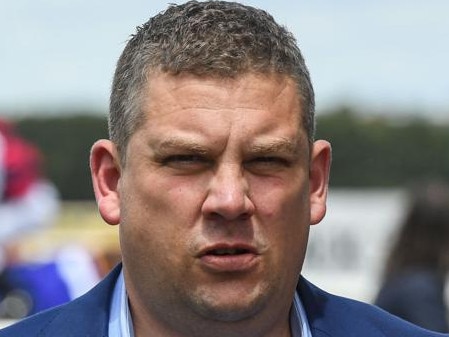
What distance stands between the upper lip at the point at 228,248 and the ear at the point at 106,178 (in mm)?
261

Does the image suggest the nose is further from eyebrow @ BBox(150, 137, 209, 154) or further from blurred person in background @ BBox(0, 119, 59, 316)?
blurred person in background @ BBox(0, 119, 59, 316)

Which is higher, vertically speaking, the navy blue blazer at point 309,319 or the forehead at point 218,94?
the forehead at point 218,94

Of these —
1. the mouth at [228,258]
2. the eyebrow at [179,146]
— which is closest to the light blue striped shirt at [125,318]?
the mouth at [228,258]

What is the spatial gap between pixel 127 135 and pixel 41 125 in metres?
29.3

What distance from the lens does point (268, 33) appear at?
2844 mm

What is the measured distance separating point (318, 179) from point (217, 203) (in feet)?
1.09

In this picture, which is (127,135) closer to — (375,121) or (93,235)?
(93,235)

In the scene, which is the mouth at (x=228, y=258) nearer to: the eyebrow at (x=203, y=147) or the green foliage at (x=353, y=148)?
the eyebrow at (x=203, y=147)

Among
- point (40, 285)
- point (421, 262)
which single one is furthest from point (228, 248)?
point (40, 285)

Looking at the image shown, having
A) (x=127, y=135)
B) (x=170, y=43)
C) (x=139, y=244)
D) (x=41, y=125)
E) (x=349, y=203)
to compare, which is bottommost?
(x=41, y=125)

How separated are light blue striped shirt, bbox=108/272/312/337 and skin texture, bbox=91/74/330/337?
0.09m

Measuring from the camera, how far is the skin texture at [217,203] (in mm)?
2689

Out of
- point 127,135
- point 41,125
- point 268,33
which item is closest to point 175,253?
point 127,135

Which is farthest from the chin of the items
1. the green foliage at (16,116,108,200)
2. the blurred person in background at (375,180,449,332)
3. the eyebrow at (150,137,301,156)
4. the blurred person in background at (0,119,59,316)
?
the green foliage at (16,116,108,200)
